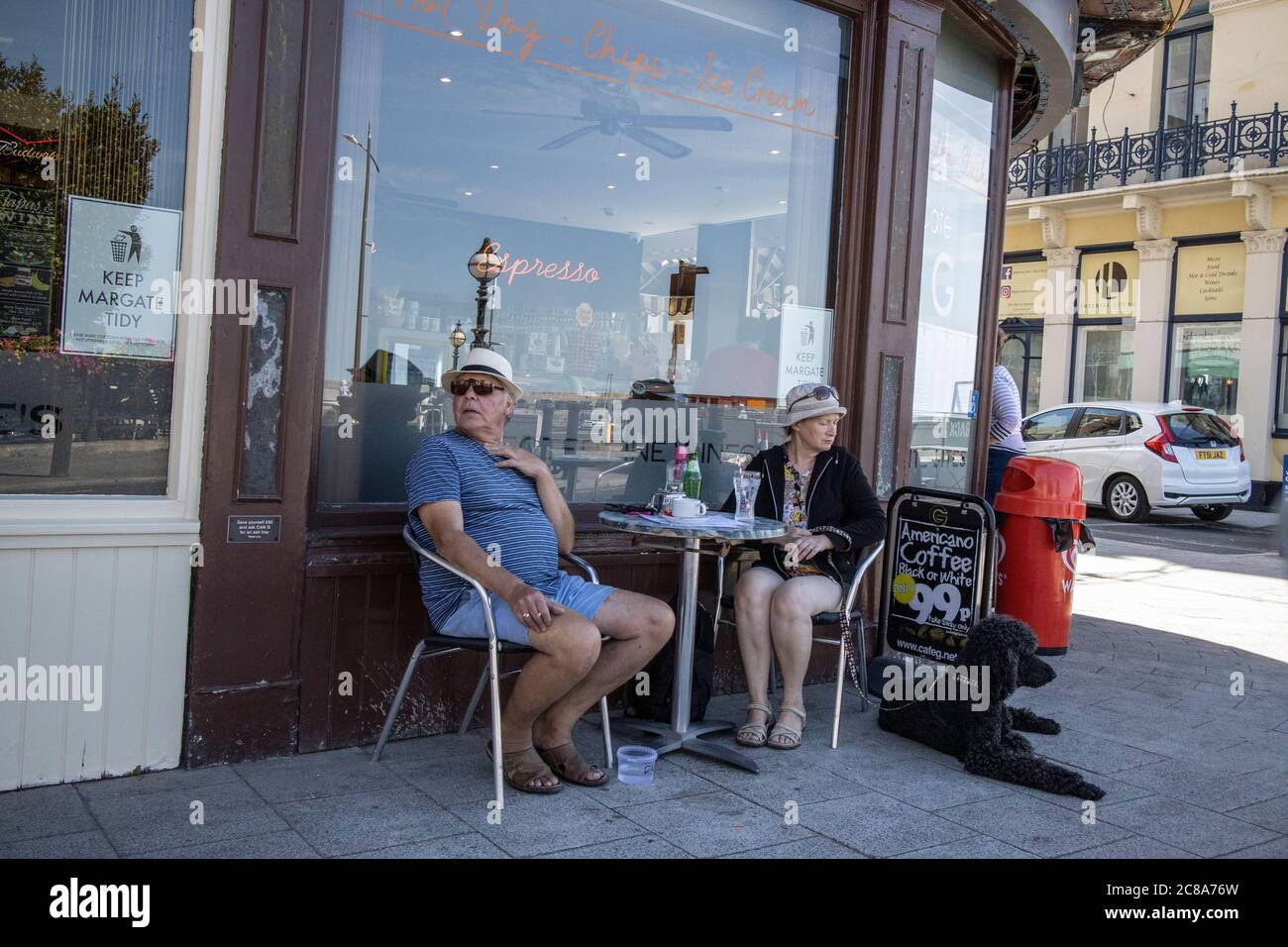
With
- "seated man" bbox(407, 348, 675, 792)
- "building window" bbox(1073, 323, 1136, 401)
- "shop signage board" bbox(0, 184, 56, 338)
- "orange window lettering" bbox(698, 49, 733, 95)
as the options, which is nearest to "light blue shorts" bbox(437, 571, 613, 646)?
"seated man" bbox(407, 348, 675, 792)

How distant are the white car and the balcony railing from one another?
388cm

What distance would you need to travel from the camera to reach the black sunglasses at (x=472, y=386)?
4055 mm

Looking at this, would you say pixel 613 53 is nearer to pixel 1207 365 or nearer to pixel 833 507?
pixel 833 507

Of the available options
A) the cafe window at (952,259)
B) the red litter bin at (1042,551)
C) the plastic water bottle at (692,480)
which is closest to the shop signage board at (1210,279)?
the cafe window at (952,259)

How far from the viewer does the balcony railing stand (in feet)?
55.6

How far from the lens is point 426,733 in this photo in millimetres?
4523

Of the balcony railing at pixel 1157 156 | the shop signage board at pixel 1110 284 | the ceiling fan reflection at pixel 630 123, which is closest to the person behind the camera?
the ceiling fan reflection at pixel 630 123

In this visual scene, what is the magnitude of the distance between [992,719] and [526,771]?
1793 millimetres

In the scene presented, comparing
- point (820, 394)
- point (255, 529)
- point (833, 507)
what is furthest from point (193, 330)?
point (833, 507)

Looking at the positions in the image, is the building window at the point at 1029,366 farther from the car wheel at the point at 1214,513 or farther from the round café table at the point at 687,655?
the round café table at the point at 687,655

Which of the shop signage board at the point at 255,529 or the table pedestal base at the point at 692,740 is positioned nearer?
the shop signage board at the point at 255,529

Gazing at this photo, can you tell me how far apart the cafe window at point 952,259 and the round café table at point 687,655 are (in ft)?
8.13

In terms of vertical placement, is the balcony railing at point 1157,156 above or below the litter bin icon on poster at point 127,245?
above
